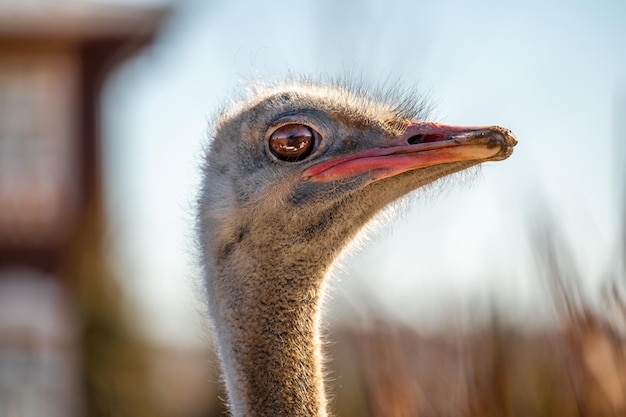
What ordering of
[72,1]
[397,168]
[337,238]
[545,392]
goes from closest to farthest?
[397,168] < [337,238] < [545,392] < [72,1]

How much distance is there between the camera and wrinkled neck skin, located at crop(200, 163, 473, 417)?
2756mm

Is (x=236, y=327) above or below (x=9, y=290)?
below

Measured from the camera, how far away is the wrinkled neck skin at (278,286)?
276 centimetres

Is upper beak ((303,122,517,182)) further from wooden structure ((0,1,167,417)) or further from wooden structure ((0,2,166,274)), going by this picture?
wooden structure ((0,2,166,274))

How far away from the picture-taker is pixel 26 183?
1203cm

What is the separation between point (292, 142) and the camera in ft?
9.32

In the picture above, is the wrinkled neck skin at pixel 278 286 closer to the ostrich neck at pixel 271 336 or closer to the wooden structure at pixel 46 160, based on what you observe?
the ostrich neck at pixel 271 336

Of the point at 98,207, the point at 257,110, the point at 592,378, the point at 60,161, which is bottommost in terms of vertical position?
the point at 592,378

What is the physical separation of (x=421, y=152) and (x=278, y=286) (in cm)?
54

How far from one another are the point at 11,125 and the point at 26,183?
2.72ft

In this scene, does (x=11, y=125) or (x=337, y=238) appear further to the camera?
(x=11, y=125)

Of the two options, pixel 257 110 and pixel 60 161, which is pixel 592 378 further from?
pixel 60 161

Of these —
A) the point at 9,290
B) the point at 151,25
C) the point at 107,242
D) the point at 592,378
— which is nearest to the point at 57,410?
the point at 9,290

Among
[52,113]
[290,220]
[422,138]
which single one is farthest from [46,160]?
[422,138]
